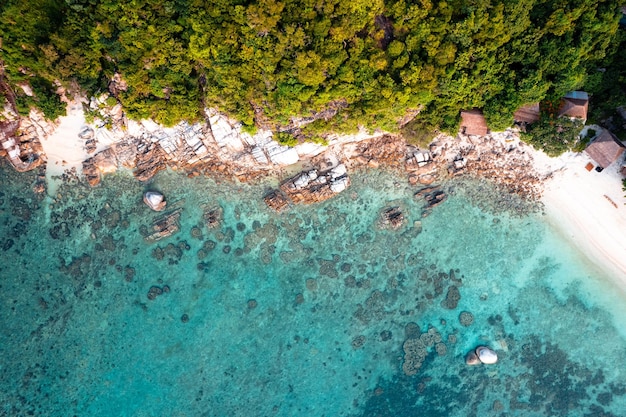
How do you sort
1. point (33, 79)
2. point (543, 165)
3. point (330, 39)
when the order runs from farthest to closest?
1. point (543, 165)
2. point (33, 79)
3. point (330, 39)

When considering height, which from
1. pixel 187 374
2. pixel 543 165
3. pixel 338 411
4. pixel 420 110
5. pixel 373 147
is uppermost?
pixel 420 110

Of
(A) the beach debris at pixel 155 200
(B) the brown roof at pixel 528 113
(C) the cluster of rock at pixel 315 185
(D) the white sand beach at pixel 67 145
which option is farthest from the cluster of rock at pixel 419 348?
(D) the white sand beach at pixel 67 145

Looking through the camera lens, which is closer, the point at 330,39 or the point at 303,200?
the point at 330,39

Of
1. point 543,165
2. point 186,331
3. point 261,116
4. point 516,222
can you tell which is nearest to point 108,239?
point 186,331

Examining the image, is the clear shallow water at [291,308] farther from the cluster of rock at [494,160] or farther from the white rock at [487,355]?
the cluster of rock at [494,160]

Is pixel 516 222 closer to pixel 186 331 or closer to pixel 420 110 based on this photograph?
pixel 420 110
